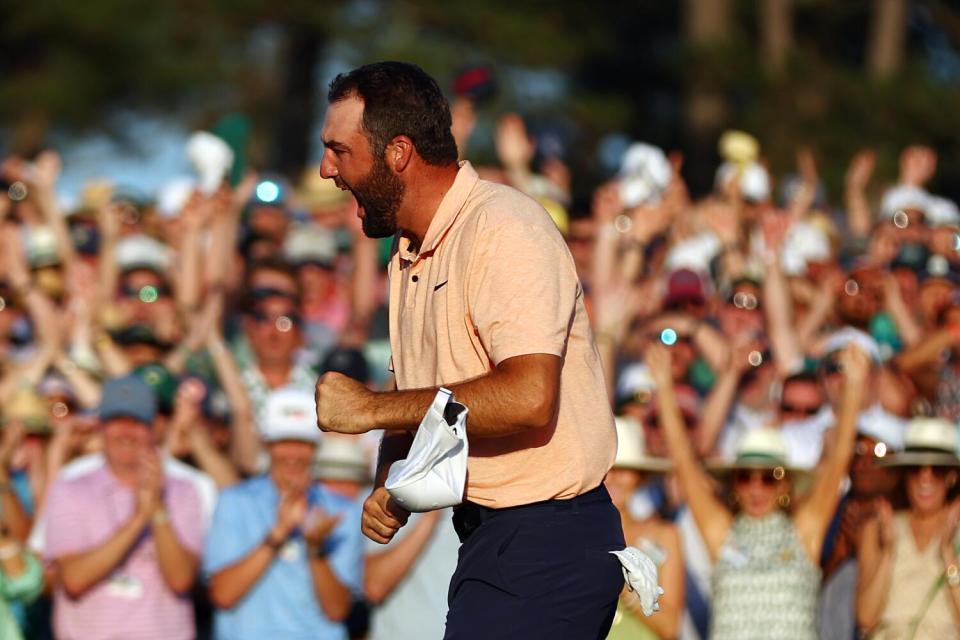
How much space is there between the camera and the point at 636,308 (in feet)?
36.3

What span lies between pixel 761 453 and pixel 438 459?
155 inches

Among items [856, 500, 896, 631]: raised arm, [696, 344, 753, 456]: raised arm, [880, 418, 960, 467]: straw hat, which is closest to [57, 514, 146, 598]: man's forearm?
[696, 344, 753, 456]: raised arm

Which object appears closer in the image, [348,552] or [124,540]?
[124,540]

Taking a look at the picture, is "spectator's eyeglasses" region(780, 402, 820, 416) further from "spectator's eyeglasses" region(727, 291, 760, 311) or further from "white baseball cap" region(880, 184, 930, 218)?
"white baseball cap" region(880, 184, 930, 218)

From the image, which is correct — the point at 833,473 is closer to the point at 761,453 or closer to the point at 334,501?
the point at 761,453

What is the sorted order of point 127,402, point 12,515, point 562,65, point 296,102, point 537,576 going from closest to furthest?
point 537,576 < point 127,402 < point 12,515 < point 562,65 < point 296,102

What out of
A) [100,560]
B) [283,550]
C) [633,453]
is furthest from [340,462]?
[633,453]

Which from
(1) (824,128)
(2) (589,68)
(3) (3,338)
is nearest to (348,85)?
(3) (3,338)

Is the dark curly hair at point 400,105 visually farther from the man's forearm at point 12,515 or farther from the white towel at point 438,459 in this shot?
the man's forearm at point 12,515

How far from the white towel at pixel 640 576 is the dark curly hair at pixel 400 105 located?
1.18 meters

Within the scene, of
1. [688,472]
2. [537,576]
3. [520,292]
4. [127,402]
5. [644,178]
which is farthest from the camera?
[644,178]

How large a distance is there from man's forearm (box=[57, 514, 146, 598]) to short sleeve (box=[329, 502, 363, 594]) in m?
0.84

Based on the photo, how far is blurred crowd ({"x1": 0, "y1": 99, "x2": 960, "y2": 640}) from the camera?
844 cm

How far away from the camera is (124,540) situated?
8.40 meters
